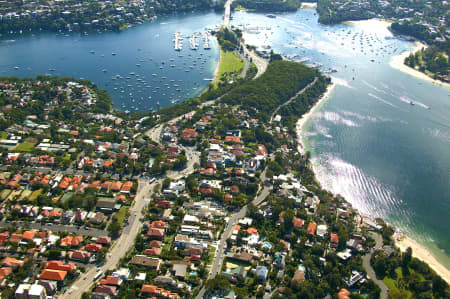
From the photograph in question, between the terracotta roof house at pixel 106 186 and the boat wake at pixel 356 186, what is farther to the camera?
the boat wake at pixel 356 186

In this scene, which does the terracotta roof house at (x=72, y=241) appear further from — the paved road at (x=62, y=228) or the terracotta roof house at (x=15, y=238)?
the terracotta roof house at (x=15, y=238)

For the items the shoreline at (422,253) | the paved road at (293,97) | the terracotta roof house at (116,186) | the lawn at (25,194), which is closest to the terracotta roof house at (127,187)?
the terracotta roof house at (116,186)

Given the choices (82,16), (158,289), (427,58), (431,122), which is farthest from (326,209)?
(82,16)

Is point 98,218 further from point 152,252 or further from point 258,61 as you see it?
point 258,61

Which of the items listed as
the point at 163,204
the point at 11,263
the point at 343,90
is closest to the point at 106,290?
the point at 11,263

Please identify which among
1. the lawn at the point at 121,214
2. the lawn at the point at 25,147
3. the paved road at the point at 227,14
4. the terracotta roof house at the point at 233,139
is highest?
the paved road at the point at 227,14

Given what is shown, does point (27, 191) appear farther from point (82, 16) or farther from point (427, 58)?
point (427, 58)

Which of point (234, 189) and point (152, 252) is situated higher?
point (234, 189)
